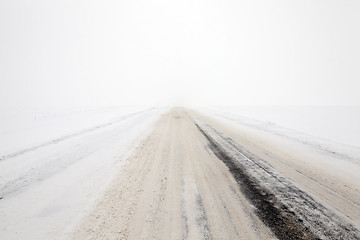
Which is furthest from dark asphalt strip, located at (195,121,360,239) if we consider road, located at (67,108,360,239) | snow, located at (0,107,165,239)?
snow, located at (0,107,165,239)

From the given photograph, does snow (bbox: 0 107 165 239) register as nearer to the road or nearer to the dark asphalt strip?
the road

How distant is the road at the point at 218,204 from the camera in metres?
3.27

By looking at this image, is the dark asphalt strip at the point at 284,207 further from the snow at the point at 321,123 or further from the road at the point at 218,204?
the snow at the point at 321,123

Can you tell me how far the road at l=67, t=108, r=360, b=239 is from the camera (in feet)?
10.7

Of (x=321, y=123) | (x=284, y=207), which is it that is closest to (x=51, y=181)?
(x=284, y=207)

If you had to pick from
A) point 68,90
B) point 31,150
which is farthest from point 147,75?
point 31,150

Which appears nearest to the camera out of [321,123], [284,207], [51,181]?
[284,207]

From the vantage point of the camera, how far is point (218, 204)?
13.3 feet

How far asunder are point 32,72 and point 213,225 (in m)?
150

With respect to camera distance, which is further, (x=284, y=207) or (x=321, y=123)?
(x=321, y=123)

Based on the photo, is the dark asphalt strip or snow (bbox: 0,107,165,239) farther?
snow (bbox: 0,107,165,239)

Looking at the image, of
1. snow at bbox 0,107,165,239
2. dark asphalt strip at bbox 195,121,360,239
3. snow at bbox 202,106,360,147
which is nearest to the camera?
dark asphalt strip at bbox 195,121,360,239

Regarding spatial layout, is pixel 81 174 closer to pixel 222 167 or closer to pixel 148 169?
pixel 148 169

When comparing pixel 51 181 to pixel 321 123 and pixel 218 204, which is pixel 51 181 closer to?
pixel 218 204
